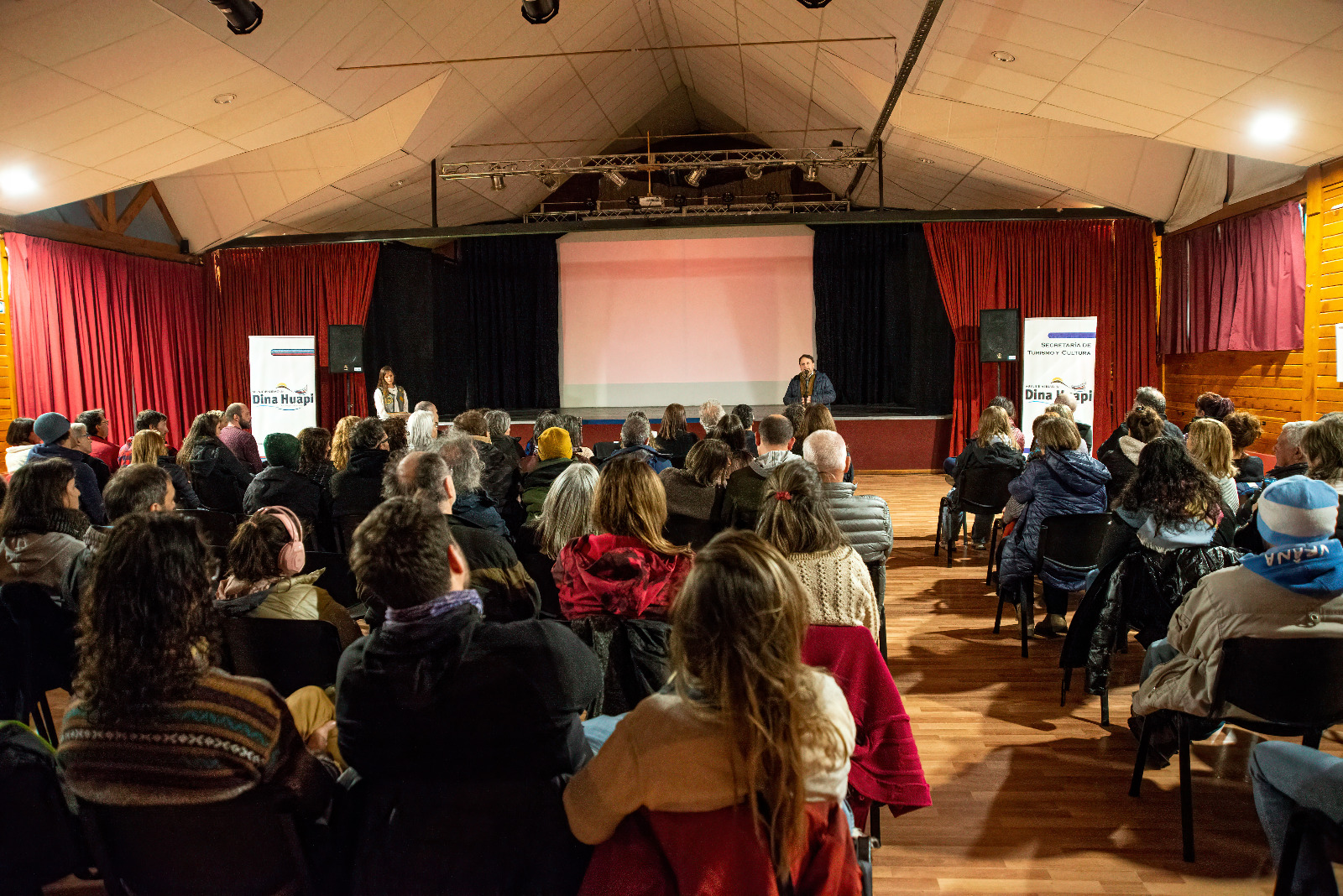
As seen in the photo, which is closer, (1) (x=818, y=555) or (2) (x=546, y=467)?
(1) (x=818, y=555)

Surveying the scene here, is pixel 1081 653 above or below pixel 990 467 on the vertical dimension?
below

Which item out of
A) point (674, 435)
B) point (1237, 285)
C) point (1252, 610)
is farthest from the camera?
point (1237, 285)

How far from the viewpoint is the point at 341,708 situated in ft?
5.00

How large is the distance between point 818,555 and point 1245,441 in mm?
3259

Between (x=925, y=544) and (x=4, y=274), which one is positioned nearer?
(x=925, y=544)

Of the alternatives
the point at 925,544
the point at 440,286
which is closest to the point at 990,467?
the point at 925,544

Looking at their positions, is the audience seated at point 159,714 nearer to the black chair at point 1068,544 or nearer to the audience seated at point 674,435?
the black chair at point 1068,544

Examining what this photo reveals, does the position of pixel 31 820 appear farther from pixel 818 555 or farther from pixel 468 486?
pixel 468 486

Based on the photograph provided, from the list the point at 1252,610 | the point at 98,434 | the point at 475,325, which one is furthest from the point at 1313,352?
the point at 475,325

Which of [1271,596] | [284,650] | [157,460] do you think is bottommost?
[284,650]

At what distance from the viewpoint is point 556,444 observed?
4.25 meters

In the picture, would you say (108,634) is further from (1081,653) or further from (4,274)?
(4,274)

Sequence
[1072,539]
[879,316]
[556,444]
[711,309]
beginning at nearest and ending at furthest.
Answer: [1072,539]
[556,444]
[711,309]
[879,316]

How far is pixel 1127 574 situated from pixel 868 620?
1.43 metres
